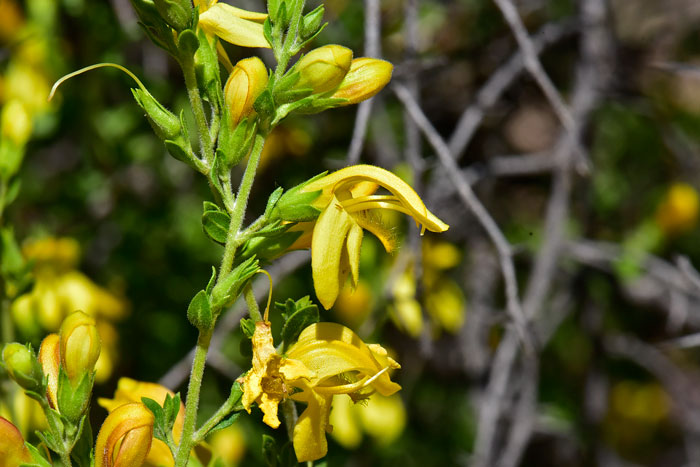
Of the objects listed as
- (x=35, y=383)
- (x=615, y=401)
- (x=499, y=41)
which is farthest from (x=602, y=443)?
(x=35, y=383)

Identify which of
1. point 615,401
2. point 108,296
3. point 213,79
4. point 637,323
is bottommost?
point 615,401

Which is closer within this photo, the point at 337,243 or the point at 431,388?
the point at 337,243

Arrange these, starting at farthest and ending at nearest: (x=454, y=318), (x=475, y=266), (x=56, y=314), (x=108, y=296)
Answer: (x=475, y=266) → (x=454, y=318) → (x=108, y=296) → (x=56, y=314)

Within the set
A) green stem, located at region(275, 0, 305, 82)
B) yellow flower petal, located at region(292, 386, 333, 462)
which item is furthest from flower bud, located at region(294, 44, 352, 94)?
yellow flower petal, located at region(292, 386, 333, 462)

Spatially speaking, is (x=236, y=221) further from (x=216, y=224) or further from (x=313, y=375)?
(x=313, y=375)

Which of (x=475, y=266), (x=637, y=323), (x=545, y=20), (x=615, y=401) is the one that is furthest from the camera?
(x=615, y=401)

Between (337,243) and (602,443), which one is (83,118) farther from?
(602,443)

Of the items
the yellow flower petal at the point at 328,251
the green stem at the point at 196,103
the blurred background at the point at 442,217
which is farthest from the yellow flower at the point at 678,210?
the green stem at the point at 196,103
